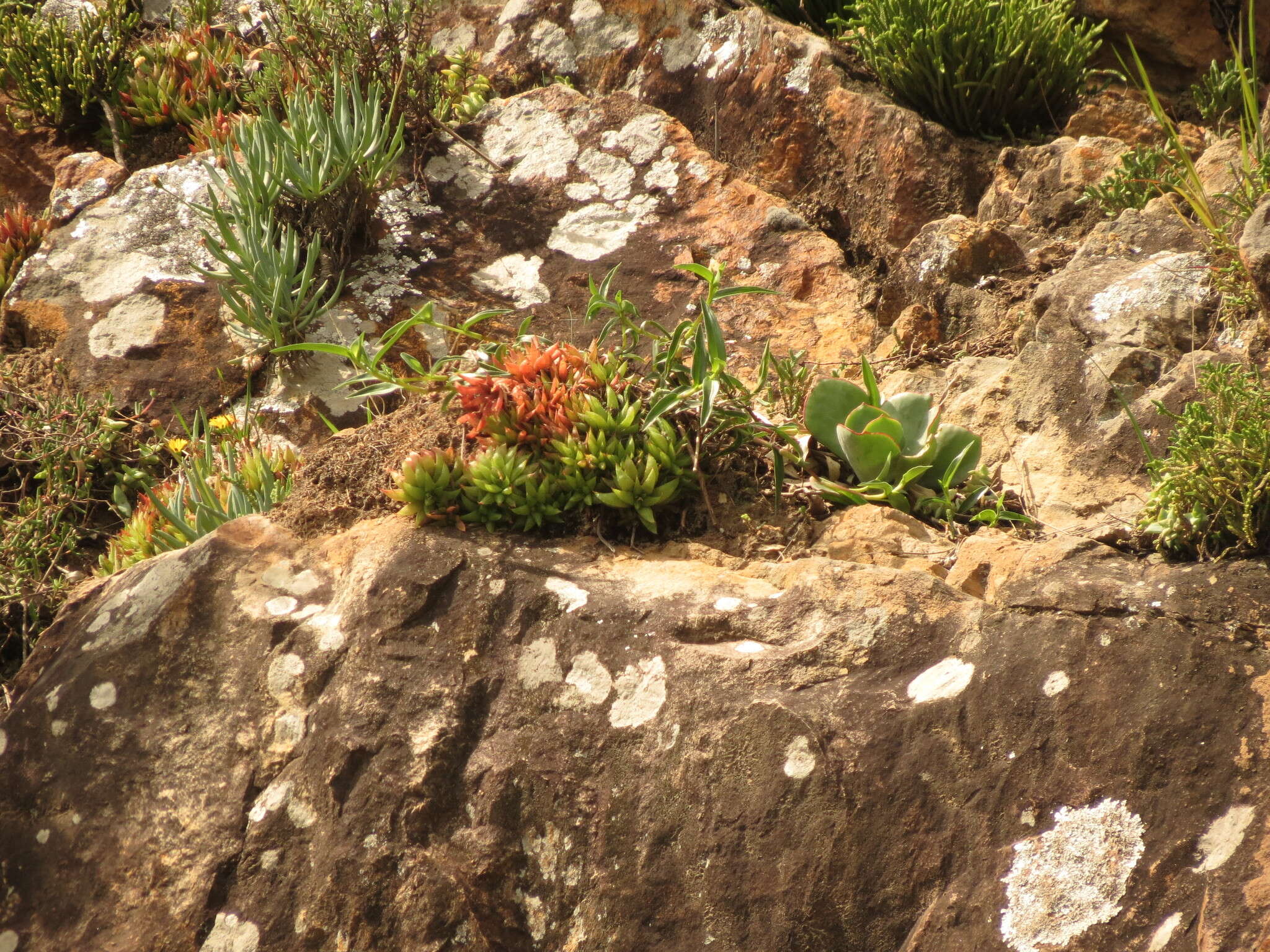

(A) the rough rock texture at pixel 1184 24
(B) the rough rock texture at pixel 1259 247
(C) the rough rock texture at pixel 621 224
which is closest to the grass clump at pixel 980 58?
(A) the rough rock texture at pixel 1184 24

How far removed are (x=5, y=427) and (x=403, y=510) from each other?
255 centimetres

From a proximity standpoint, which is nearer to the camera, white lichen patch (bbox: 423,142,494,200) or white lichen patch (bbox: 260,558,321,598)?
white lichen patch (bbox: 260,558,321,598)

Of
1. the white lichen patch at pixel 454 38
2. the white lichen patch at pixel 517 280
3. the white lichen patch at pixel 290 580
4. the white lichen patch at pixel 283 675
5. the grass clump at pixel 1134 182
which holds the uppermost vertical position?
the white lichen patch at pixel 454 38

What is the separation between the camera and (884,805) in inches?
94.3

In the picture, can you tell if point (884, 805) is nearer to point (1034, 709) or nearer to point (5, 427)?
point (1034, 709)

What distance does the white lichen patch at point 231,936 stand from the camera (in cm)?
254

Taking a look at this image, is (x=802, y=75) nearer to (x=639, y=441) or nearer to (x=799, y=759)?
(x=639, y=441)

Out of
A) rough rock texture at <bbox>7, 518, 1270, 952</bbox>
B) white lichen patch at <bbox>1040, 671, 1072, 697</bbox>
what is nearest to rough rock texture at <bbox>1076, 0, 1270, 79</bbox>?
rough rock texture at <bbox>7, 518, 1270, 952</bbox>

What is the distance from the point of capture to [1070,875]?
7.35ft

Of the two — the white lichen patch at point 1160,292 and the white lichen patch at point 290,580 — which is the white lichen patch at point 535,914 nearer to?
the white lichen patch at point 290,580

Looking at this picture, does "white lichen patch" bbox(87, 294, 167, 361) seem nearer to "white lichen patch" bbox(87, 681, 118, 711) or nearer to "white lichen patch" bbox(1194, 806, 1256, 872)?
"white lichen patch" bbox(87, 681, 118, 711)

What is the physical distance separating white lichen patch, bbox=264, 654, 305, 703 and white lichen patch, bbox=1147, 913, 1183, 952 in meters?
2.16

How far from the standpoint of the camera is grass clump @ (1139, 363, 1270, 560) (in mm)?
2561

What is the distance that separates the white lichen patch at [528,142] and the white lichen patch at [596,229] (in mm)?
317
